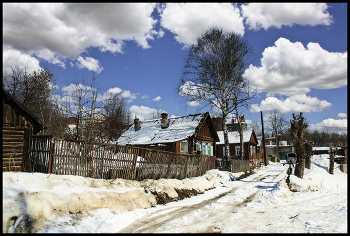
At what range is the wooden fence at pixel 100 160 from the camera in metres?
8.51

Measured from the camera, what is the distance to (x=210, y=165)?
17.5 meters

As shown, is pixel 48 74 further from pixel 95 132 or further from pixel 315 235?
pixel 315 235

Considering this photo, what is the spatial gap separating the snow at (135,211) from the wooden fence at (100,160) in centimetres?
52

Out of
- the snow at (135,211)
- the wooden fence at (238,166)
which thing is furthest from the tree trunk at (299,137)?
the wooden fence at (238,166)

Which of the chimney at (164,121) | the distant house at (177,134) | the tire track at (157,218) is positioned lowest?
the tire track at (157,218)

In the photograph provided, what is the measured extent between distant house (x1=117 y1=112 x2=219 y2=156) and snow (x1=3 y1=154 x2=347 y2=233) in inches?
460

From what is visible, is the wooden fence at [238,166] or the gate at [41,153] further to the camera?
the wooden fence at [238,166]

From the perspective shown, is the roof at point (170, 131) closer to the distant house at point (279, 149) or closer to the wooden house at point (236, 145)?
the wooden house at point (236, 145)

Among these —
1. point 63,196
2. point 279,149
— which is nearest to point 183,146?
point 63,196

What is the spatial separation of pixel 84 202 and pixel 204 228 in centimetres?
353

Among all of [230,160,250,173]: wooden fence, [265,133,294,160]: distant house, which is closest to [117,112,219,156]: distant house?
[230,160,250,173]: wooden fence

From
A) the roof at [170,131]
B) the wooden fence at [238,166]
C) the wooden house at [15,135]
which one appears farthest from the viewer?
the roof at [170,131]

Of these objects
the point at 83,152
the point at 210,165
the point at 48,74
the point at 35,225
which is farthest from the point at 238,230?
the point at 48,74

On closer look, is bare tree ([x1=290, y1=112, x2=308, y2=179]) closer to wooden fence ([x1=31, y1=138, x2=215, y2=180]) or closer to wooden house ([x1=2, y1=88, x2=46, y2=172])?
wooden fence ([x1=31, y1=138, x2=215, y2=180])
